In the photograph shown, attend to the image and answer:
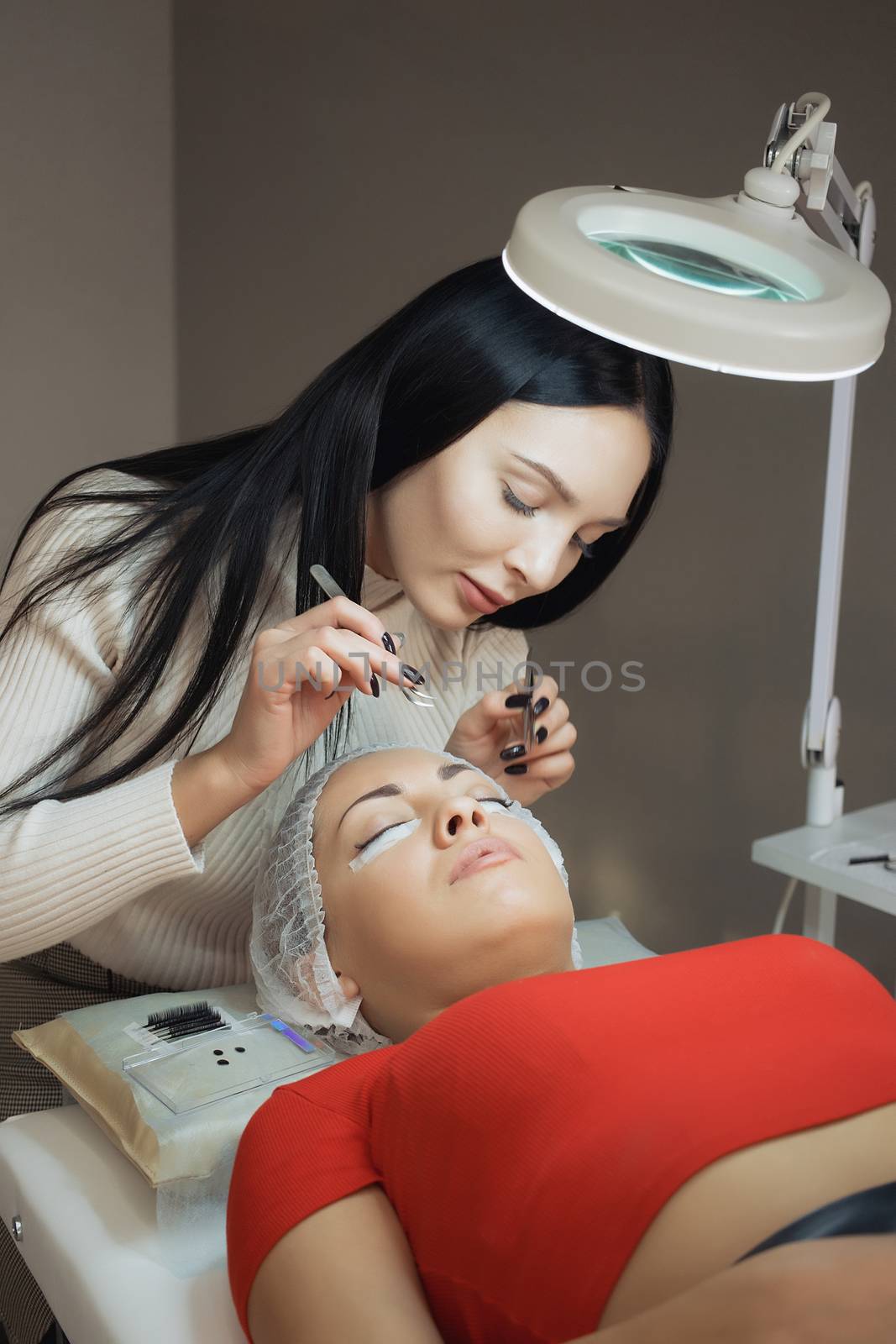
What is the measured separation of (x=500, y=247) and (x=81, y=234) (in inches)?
57.7

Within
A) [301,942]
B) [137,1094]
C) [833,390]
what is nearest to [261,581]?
[301,942]

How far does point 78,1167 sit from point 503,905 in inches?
16.7

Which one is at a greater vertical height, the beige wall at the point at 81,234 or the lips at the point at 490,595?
the beige wall at the point at 81,234

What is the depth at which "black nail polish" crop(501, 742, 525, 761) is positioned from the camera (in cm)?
128

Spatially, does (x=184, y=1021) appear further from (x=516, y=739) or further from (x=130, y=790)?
(x=516, y=739)

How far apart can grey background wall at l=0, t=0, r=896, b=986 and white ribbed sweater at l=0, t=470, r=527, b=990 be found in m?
0.70

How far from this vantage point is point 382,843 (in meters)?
1.05

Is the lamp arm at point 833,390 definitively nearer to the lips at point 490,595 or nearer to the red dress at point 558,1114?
the lips at point 490,595

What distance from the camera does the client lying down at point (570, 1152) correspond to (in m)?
0.67

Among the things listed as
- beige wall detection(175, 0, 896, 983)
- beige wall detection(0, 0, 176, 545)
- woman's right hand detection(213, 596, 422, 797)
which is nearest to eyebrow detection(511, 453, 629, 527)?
woman's right hand detection(213, 596, 422, 797)

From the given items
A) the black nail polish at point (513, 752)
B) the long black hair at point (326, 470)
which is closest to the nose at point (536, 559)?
the long black hair at point (326, 470)

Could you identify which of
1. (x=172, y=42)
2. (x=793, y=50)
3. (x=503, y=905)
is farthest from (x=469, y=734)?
Result: (x=172, y=42)

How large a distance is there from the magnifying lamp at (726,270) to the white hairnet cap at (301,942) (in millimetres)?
511

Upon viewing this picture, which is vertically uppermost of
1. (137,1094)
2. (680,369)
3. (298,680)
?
(680,369)
